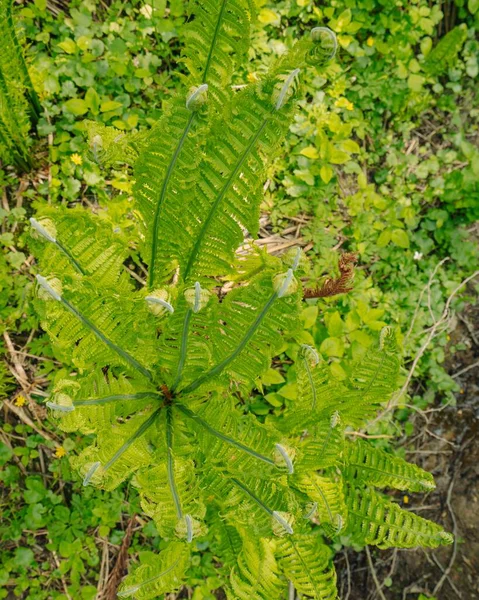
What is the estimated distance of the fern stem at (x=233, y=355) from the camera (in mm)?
1449

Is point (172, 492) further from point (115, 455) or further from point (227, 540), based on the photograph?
point (227, 540)

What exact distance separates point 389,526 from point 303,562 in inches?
14.3

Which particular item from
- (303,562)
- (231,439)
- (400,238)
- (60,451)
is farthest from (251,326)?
(400,238)

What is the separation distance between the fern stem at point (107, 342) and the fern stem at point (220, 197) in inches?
14.0

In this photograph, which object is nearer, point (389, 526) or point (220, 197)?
point (220, 197)

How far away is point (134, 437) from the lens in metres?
1.74

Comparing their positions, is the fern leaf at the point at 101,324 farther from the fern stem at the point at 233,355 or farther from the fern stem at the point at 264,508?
the fern stem at the point at 264,508

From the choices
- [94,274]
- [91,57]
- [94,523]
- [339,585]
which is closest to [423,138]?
[91,57]

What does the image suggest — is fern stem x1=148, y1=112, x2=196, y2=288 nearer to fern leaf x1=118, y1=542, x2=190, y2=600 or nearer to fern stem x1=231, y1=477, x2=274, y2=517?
fern stem x1=231, y1=477, x2=274, y2=517

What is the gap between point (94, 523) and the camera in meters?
2.40

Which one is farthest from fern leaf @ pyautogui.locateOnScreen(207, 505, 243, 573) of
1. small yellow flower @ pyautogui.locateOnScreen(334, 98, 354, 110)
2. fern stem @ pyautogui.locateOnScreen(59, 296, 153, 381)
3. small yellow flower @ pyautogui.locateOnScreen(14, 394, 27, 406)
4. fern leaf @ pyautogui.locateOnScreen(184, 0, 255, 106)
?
small yellow flower @ pyautogui.locateOnScreen(334, 98, 354, 110)

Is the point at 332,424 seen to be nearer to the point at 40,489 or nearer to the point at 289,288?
the point at 289,288

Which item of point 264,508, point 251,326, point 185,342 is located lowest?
point 264,508

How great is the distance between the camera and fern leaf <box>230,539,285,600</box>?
5.82 feet
